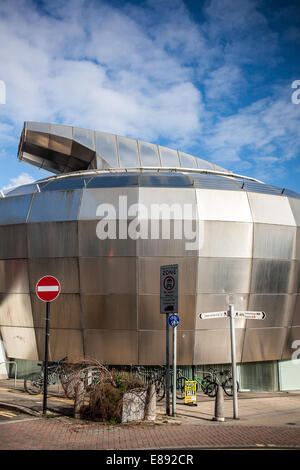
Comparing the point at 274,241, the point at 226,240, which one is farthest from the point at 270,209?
the point at 226,240

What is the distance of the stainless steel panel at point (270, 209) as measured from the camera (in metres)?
15.9

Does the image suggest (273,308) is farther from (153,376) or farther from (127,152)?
(127,152)

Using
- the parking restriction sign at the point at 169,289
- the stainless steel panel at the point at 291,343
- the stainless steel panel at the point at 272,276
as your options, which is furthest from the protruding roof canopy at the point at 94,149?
the parking restriction sign at the point at 169,289

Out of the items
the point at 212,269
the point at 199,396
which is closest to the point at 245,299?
the point at 212,269

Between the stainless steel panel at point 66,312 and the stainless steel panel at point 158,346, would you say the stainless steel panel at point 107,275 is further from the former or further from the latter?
the stainless steel panel at point 158,346

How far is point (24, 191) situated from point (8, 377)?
884 centimetres

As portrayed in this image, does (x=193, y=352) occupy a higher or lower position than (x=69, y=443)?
higher

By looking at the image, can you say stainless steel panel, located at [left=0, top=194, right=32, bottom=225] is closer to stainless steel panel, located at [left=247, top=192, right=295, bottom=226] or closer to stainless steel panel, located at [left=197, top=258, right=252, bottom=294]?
stainless steel panel, located at [left=197, top=258, right=252, bottom=294]

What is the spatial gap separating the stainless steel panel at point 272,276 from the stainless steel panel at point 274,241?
0.30 meters

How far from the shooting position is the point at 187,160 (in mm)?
23531

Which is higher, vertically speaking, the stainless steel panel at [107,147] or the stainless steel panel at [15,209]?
A: the stainless steel panel at [107,147]

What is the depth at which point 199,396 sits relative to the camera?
14820 mm

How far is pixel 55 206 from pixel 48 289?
Answer: 221 inches
